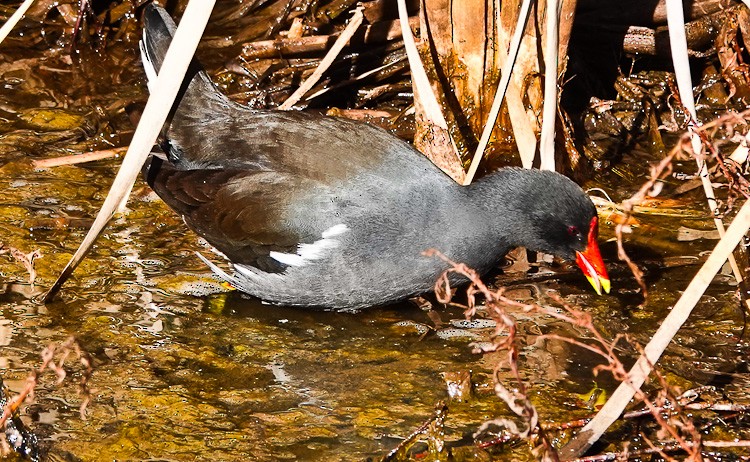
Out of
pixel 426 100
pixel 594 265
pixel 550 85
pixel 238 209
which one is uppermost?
pixel 550 85

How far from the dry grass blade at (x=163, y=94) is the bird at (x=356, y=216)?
0.69m

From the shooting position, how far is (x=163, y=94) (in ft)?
10.5

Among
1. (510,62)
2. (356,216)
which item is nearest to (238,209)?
(356,216)

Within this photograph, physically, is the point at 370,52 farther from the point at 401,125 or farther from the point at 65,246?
the point at 65,246

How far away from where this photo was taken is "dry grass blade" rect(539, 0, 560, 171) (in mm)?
3799

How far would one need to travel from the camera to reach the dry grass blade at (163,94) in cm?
310

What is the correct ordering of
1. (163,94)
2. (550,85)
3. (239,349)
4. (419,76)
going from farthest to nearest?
(419,76) → (550,85) → (239,349) → (163,94)

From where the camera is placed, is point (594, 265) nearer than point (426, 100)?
Yes

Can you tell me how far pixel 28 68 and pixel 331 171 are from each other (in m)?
2.66

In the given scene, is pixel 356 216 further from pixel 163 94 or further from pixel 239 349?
pixel 163 94

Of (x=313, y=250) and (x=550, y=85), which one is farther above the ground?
(x=550, y=85)

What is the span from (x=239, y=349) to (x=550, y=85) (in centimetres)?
157

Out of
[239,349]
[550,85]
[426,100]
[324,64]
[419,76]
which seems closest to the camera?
Answer: [239,349]

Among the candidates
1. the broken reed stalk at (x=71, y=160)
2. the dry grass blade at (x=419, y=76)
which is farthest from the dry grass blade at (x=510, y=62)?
the broken reed stalk at (x=71, y=160)
